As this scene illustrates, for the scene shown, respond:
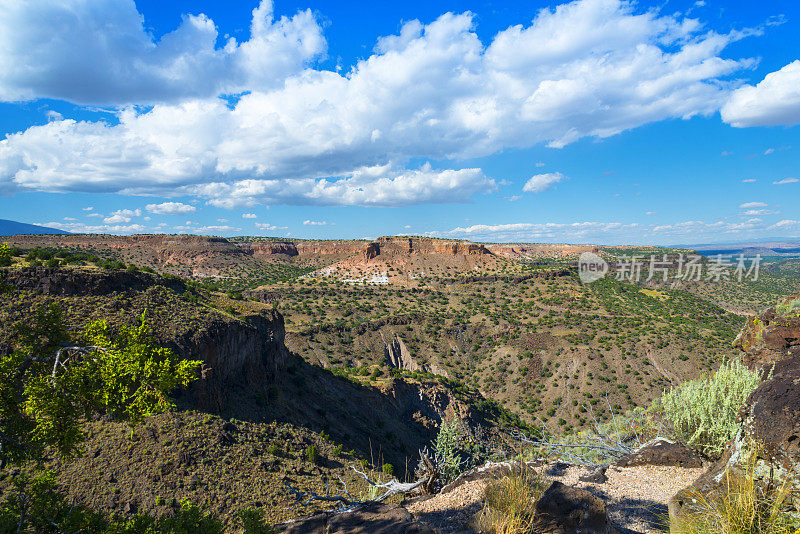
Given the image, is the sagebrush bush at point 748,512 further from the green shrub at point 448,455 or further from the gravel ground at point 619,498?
the green shrub at point 448,455

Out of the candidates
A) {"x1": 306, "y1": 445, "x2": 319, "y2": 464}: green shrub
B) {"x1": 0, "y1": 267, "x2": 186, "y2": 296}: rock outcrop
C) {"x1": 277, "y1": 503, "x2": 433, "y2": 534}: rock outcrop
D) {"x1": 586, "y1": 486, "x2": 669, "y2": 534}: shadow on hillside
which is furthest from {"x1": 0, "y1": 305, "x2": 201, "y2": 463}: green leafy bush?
{"x1": 0, "y1": 267, "x2": 186, "y2": 296}: rock outcrop

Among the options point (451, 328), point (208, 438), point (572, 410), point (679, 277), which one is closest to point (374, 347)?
point (451, 328)

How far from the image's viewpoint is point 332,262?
115250 mm

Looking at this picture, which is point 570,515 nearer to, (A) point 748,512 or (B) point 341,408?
(A) point 748,512

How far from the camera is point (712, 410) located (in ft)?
28.7

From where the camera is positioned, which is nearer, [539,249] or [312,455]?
[312,455]

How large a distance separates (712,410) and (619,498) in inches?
150

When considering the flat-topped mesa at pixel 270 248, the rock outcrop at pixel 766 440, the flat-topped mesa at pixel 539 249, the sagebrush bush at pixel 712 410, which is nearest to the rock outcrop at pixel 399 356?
the sagebrush bush at pixel 712 410

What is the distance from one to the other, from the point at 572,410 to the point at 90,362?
47.8m

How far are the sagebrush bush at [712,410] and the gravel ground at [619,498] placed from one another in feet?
2.75

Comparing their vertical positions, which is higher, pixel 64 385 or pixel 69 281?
pixel 69 281

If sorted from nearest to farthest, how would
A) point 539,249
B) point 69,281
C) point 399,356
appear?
point 69,281 < point 399,356 < point 539,249

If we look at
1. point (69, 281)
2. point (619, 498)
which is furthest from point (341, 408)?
point (619, 498)

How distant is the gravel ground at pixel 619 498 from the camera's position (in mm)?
6156
